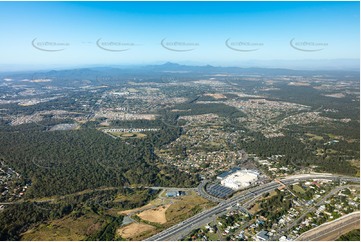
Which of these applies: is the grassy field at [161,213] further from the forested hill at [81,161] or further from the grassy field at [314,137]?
the grassy field at [314,137]

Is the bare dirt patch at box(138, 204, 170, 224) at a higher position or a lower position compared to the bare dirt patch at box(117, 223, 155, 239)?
higher

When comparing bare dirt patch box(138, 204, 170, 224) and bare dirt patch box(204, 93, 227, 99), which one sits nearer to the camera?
bare dirt patch box(138, 204, 170, 224)

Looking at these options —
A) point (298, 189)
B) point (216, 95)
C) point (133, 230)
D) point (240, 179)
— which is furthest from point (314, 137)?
point (216, 95)

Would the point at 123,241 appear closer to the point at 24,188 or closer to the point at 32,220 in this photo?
the point at 32,220

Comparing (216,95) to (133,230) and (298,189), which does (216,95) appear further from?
(133,230)

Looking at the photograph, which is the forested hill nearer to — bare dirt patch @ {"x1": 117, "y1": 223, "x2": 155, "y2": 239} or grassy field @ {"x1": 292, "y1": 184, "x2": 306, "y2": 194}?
bare dirt patch @ {"x1": 117, "y1": 223, "x2": 155, "y2": 239}

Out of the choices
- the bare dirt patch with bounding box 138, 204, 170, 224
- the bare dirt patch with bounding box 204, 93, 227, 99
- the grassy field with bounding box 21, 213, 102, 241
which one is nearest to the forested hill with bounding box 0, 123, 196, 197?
the bare dirt patch with bounding box 138, 204, 170, 224
